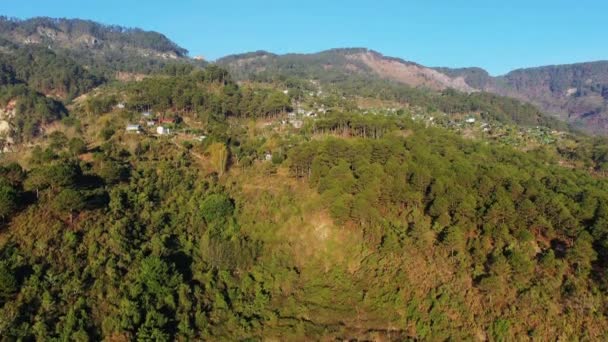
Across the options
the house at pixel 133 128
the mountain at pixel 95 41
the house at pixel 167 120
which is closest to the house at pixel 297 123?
the house at pixel 167 120

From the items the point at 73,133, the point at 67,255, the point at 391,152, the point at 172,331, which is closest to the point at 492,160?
the point at 391,152

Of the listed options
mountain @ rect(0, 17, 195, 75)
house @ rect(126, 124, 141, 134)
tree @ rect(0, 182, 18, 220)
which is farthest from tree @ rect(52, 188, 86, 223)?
mountain @ rect(0, 17, 195, 75)

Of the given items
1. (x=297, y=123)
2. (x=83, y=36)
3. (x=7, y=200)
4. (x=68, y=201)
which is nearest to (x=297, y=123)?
(x=297, y=123)

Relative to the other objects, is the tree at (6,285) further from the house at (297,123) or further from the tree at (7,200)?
the house at (297,123)

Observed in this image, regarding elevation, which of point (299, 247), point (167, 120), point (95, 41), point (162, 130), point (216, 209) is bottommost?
point (299, 247)

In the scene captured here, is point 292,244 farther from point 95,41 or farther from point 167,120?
point 95,41

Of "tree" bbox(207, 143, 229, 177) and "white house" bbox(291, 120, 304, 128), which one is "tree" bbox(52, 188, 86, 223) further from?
"white house" bbox(291, 120, 304, 128)

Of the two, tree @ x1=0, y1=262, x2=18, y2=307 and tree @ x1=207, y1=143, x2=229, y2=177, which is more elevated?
tree @ x1=207, y1=143, x2=229, y2=177

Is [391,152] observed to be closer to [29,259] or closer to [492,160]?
[492,160]

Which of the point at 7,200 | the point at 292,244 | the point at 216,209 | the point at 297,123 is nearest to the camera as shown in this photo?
the point at 7,200

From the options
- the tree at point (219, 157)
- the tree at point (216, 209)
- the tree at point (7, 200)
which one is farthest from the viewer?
the tree at point (219, 157)
